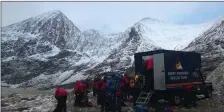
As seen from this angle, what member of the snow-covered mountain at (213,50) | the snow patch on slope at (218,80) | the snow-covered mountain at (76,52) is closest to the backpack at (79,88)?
the snow patch on slope at (218,80)

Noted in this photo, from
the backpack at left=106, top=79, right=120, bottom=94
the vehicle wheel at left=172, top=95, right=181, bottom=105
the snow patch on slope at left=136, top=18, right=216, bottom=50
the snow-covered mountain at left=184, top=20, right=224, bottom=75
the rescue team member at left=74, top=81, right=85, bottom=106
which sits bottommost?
the vehicle wheel at left=172, top=95, right=181, bottom=105

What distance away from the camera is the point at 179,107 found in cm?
1750

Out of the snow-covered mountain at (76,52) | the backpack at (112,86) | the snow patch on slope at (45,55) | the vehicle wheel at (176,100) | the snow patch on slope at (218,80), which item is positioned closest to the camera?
the backpack at (112,86)

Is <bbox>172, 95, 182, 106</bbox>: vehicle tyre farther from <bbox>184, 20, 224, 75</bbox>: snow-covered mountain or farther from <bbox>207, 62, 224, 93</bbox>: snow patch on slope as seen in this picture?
<bbox>184, 20, 224, 75</bbox>: snow-covered mountain

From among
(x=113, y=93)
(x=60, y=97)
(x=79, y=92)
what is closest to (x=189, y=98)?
(x=113, y=93)

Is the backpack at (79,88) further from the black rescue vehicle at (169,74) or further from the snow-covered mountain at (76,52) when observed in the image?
the snow-covered mountain at (76,52)

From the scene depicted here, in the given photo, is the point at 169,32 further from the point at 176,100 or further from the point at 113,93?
the point at 113,93

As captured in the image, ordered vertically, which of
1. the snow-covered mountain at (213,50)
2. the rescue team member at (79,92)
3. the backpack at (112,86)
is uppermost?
the snow-covered mountain at (213,50)

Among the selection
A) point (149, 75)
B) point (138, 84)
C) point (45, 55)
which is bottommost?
point (138, 84)

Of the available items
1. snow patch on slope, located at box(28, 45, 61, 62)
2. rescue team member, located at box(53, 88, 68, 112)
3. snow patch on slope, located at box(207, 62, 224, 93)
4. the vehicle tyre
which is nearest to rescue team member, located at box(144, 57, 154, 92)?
the vehicle tyre

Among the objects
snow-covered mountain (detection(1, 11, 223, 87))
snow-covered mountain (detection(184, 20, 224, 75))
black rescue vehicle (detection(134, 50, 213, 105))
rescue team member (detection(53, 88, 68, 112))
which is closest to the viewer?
rescue team member (detection(53, 88, 68, 112))

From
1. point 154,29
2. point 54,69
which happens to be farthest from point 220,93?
point 154,29

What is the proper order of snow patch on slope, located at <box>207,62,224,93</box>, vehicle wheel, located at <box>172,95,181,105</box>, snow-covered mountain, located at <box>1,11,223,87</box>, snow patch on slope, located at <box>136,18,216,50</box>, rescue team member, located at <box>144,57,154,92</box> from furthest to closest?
snow patch on slope, located at <box>136,18,216,50</box>
snow-covered mountain, located at <box>1,11,223,87</box>
snow patch on slope, located at <box>207,62,224,93</box>
rescue team member, located at <box>144,57,154,92</box>
vehicle wheel, located at <box>172,95,181,105</box>

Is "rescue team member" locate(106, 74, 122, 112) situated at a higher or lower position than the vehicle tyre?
higher
